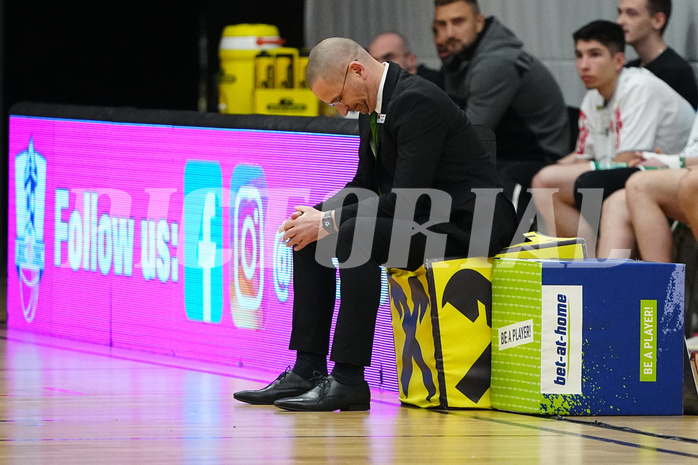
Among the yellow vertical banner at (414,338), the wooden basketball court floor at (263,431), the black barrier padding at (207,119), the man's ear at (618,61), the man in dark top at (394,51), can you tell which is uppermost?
the man in dark top at (394,51)

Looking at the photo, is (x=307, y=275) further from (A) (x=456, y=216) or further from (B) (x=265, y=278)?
(B) (x=265, y=278)

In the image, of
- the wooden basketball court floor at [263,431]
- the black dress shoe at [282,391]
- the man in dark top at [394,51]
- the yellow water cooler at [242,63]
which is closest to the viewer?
the wooden basketball court floor at [263,431]

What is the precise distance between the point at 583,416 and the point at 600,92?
234 centimetres

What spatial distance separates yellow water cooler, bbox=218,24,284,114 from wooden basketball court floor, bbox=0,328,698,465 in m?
3.94

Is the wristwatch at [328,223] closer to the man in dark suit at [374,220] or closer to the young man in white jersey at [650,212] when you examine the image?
the man in dark suit at [374,220]

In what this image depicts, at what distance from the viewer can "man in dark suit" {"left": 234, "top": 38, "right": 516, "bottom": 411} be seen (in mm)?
3773

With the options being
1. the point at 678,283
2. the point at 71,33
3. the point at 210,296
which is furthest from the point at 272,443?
the point at 71,33

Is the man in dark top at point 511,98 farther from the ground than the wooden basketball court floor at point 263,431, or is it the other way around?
the man in dark top at point 511,98

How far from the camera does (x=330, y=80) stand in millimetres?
3844

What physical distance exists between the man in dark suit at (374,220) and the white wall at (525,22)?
→ 276cm

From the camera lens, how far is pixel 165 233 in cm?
513

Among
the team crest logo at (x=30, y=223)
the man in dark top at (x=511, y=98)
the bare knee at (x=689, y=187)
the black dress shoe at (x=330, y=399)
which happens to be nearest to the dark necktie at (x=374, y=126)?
the black dress shoe at (x=330, y=399)

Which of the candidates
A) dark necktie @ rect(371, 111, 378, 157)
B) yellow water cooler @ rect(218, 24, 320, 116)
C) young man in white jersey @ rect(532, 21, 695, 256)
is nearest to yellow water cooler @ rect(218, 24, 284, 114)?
yellow water cooler @ rect(218, 24, 320, 116)

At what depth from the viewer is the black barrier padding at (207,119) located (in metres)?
4.52
